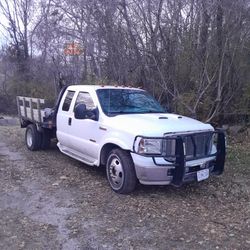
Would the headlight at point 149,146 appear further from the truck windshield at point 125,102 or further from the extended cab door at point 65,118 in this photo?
the extended cab door at point 65,118

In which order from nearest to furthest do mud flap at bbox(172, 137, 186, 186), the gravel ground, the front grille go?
the gravel ground < mud flap at bbox(172, 137, 186, 186) < the front grille

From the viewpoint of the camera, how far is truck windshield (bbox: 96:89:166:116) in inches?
289

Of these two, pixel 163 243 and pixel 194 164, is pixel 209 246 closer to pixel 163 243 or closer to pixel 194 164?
pixel 163 243

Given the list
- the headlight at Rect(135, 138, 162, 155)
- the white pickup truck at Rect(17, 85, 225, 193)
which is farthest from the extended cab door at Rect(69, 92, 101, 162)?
the headlight at Rect(135, 138, 162, 155)

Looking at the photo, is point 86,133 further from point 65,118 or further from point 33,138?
point 33,138

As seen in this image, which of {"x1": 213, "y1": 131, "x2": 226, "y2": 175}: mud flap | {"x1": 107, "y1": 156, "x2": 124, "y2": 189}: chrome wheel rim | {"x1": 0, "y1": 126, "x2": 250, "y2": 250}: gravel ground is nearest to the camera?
{"x1": 0, "y1": 126, "x2": 250, "y2": 250}: gravel ground

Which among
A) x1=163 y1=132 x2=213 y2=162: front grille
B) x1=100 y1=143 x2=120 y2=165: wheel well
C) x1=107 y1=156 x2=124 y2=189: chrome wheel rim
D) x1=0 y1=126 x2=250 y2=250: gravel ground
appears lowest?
x1=0 y1=126 x2=250 y2=250: gravel ground

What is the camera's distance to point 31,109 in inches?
392

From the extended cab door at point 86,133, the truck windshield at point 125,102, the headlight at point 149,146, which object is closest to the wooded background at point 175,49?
the truck windshield at point 125,102

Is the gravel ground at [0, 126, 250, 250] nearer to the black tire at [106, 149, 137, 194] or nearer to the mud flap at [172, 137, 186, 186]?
the black tire at [106, 149, 137, 194]

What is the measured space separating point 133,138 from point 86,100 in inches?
77.7

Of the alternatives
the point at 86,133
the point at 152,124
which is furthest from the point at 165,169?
the point at 86,133

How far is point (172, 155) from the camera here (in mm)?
6098

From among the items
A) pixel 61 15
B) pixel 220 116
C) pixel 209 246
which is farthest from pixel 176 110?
pixel 61 15
